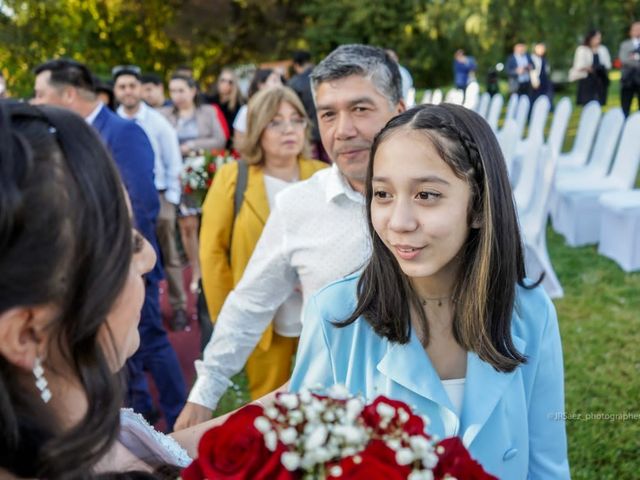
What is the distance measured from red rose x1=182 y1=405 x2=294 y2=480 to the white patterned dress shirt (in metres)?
1.46

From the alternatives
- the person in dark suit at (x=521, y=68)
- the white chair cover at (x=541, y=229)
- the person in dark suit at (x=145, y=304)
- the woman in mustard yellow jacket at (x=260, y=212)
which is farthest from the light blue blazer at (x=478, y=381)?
the person in dark suit at (x=521, y=68)

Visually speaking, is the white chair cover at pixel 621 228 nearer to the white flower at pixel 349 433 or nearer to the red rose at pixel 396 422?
the red rose at pixel 396 422

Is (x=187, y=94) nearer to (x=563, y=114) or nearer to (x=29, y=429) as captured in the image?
(x=563, y=114)

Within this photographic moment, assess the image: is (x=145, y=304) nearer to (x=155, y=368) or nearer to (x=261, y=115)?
(x=155, y=368)

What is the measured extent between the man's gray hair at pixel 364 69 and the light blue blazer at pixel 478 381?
95 cm

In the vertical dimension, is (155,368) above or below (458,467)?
below

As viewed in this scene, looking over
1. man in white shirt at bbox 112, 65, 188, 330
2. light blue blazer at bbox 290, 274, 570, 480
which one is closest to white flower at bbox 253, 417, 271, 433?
light blue blazer at bbox 290, 274, 570, 480

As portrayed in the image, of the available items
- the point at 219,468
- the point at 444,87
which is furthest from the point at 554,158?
the point at 444,87

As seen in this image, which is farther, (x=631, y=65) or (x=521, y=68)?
(x=521, y=68)

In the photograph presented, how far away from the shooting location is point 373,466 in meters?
0.99

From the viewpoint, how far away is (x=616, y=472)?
3.72m

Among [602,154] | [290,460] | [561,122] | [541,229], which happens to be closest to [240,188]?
[290,460]

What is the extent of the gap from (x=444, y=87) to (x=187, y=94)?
26.1 m

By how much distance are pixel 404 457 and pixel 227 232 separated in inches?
108
